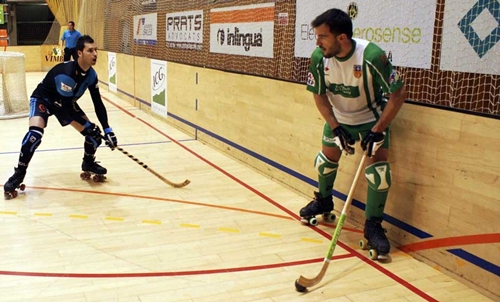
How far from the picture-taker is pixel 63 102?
489 cm

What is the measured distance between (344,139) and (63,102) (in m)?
2.79

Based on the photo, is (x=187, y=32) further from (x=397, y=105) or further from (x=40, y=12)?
(x=40, y=12)

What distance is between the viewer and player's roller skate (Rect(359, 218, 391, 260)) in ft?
11.0

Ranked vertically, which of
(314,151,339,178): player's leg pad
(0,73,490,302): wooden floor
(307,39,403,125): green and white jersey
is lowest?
(0,73,490,302): wooden floor

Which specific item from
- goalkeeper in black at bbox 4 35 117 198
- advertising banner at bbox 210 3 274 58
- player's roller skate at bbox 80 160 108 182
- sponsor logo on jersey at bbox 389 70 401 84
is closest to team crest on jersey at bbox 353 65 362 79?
sponsor logo on jersey at bbox 389 70 401 84

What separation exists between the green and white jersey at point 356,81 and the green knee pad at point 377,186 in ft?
1.16

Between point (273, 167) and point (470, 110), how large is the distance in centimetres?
249

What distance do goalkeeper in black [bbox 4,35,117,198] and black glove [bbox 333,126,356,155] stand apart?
7.63 ft

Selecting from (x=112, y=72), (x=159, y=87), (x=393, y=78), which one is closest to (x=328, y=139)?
(x=393, y=78)

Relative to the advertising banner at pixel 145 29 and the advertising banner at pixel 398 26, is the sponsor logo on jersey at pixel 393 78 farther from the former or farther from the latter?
the advertising banner at pixel 145 29

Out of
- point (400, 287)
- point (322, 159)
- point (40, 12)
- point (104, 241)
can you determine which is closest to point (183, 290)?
point (104, 241)

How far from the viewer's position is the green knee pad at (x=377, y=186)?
11.1 ft

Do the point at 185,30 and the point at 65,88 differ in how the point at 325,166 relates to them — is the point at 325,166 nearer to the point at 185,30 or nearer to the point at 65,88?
the point at 65,88

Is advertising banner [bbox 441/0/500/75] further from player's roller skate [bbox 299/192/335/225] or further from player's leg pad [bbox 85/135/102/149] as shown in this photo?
player's leg pad [bbox 85/135/102/149]
